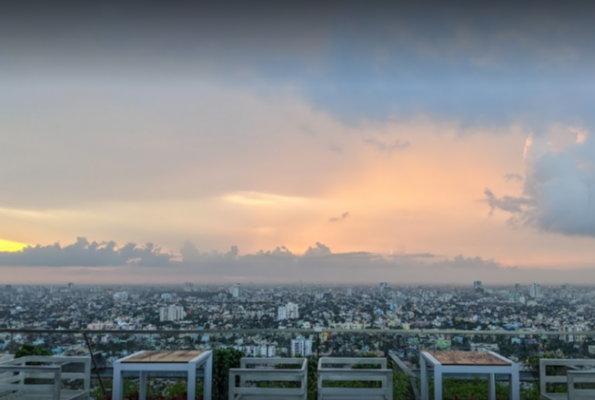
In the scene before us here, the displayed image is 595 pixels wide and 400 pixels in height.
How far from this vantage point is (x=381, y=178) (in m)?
6.37

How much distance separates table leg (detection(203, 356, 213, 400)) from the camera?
159 inches

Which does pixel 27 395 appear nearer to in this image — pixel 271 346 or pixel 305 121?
pixel 271 346

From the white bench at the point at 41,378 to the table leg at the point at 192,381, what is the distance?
854 millimetres

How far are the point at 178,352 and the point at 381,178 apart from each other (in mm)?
3355

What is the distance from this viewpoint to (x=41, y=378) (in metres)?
3.89

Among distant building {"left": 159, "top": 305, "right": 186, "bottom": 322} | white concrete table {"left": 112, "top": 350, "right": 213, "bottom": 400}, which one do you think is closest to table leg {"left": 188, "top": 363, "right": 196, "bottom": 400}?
white concrete table {"left": 112, "top": 350, "right": 213, "bottom": 400}

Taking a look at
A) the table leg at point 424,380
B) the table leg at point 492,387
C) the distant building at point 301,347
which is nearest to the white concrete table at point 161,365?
the distant building at point 301,347

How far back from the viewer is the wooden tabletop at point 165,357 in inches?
149

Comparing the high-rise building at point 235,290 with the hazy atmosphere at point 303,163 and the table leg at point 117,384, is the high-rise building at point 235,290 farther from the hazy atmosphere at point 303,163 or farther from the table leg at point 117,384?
the table leg at point 117,384

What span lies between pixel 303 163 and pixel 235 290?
202cm

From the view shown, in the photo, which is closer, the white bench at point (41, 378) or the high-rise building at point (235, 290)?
the white bench at point (41, 378)

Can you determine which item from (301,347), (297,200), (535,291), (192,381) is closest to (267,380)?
(192,381)

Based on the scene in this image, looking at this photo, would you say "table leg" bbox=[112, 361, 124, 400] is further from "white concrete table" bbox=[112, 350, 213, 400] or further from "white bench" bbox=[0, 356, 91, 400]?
"white bench" bbox=[0, 356, 91, 400]

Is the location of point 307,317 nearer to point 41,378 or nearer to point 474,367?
point 474,367
